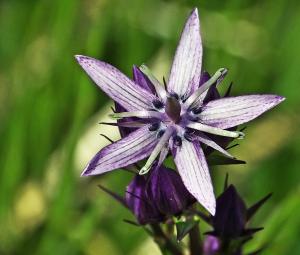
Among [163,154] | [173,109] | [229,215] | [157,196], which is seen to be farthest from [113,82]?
[229,215]

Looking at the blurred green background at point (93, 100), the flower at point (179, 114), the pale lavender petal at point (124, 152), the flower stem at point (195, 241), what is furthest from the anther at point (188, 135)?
the blurred green background at point (93, 100)

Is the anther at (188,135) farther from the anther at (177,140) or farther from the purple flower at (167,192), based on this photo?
the purple flower at (167,192)

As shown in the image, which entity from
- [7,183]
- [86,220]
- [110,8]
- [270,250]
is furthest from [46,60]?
[270,250]

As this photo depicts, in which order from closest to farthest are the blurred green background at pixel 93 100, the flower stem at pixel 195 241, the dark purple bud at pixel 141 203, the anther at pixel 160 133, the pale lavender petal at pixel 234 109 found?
the pale lavender petal at pixel 234 109 → the anther at pixel 160 133 → the dark purple bud at pixel 141 203 → the flower stem at pixel 195 241 → the blurred green background at pixel 93 100

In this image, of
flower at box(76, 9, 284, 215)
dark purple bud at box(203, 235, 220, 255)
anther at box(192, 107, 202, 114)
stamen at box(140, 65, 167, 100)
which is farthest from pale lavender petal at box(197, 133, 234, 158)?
dark purple bud at box(203, 235, 220, 255)

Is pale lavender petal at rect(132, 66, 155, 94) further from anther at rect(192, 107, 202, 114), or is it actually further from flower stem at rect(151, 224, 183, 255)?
flower stem at rect(151, 224, 183, 255)

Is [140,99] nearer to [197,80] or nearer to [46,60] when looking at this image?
[197,80]

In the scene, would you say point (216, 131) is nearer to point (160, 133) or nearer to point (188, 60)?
point (160, 133)
